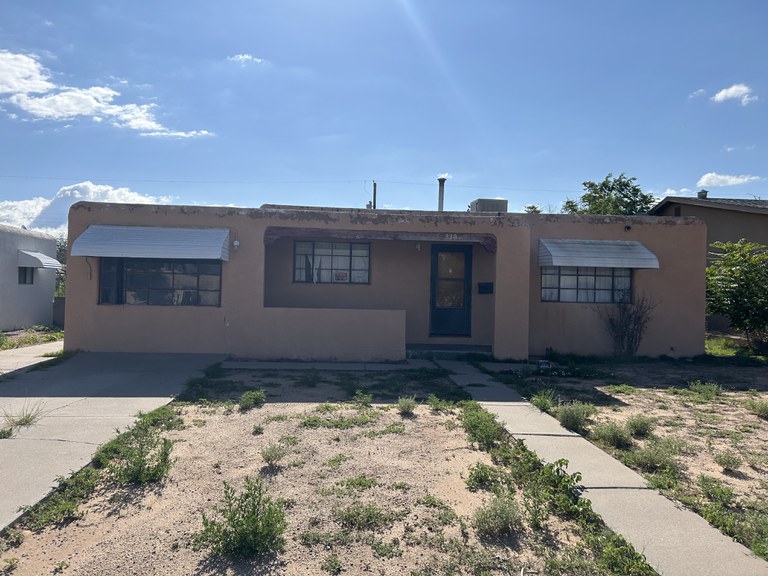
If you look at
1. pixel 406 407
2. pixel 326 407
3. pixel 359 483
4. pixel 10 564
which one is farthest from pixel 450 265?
pixel 10 564

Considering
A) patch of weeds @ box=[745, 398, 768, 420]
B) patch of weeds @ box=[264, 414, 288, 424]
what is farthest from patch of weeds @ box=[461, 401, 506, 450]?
patch of weeds @ box=[745, 398, 768, 420]

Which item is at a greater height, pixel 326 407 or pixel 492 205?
pixel 492 205

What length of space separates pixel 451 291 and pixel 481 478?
335 inches

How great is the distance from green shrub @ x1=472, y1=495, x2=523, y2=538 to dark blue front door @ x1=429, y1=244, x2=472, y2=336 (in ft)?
29.4

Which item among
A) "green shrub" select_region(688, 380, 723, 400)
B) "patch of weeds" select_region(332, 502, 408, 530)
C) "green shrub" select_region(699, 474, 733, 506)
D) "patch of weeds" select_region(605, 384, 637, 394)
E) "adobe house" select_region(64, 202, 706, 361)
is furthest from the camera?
"adobe house" select_region(64, 202, 706, 361)

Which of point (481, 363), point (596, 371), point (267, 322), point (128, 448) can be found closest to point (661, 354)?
point (596, 371)

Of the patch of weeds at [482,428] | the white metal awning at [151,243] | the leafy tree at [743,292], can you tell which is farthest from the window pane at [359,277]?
the leafy tree at [743,292]

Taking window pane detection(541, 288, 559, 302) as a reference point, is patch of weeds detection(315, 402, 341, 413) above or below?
below

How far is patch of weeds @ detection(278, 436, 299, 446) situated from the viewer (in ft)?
18.1

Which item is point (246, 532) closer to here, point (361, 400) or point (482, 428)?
point (482, 428)

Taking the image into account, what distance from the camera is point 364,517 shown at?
3.82 m

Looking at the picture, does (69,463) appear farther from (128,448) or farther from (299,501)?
(299,501)

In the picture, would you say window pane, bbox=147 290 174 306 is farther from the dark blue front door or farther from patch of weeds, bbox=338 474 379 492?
patch of weeds, bbox=338 474 379 492

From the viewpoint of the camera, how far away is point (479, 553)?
3.40 metres
